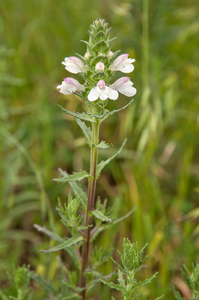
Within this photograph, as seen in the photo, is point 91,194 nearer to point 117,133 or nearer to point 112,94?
point 112,94

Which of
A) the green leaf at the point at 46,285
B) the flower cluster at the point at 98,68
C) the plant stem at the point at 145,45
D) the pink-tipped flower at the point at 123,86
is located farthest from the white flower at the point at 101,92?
the plant stem at the point at 145,45

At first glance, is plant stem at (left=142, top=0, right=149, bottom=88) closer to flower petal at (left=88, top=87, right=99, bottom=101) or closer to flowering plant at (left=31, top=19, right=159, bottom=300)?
flowering plant at (left=31, top=19, right=159, bottom=300)

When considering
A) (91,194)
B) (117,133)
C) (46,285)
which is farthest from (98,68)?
(117,133)

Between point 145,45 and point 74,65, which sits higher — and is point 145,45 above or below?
above

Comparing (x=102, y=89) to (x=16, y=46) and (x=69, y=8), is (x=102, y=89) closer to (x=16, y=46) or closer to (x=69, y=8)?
(x=16, y=46)

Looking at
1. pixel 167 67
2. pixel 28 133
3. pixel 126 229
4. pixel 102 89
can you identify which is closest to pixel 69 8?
pixel 167 67
